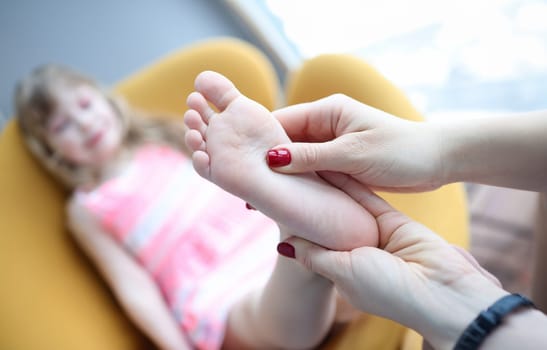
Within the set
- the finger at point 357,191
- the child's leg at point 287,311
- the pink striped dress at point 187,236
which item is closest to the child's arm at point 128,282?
the pink striped dress at point 187,236

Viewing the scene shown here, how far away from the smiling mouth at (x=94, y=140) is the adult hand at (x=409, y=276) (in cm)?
49

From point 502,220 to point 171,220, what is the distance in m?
0.64

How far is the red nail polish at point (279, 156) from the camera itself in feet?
1.42

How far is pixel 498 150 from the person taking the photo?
448 millimetres

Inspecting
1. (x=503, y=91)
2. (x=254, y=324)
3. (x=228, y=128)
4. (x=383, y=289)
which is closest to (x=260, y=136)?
(x=228, y=128)

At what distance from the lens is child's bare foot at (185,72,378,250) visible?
0.43 m

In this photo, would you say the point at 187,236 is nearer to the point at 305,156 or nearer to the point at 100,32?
the point at 305,156

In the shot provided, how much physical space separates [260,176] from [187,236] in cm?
40

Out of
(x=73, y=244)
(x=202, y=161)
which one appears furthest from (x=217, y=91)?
(x=73, y=244)

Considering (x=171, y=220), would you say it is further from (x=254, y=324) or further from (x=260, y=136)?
(x=260, y=136)

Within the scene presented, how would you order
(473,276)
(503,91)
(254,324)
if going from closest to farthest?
1. (473,276)
2. (254,324)
3. (503,91)

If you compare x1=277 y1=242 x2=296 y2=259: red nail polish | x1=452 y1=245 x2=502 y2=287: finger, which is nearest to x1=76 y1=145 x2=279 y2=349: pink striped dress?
x1=277 y1=242 x2=296 y2=259: red nail polish

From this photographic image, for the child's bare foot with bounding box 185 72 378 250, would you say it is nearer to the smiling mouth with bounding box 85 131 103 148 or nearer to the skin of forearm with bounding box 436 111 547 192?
the skin of forearm with bounding box 436 111 547 192

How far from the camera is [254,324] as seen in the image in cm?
60
